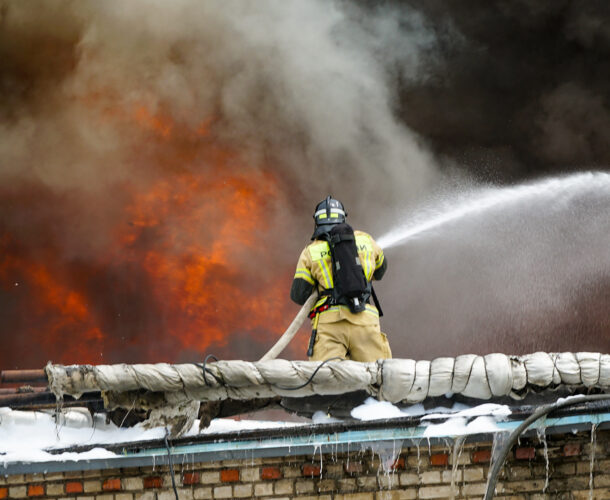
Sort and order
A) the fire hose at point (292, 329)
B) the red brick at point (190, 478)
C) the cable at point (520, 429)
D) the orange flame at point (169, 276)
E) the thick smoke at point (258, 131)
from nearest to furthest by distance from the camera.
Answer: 1. the cable at point (520, 429)
2. the red brick at point (190, 478)
3. the fire hose at point (292, 329)
4. the orange flame at point (169, 276)
5. the thick smoke at point (258, 131)

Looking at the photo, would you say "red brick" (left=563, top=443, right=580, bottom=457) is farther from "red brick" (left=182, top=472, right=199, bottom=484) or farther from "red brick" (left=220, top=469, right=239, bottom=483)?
"red brick" (left=182, top=472, right=199, bottom=484)

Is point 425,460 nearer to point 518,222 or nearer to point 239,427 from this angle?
point 239,427

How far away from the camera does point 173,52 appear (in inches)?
573

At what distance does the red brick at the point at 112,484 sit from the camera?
4867 millimetres

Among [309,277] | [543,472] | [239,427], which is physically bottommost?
[543,472]

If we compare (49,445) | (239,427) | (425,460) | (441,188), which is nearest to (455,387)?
(425,460)

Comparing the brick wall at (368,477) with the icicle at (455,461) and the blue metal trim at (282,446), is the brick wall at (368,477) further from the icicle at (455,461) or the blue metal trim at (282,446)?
the blue metal trim at (282,446)

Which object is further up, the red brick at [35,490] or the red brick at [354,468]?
the red brick at [354,468]

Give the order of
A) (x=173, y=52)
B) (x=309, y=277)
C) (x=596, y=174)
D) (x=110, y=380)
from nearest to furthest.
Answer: (x=110, y=380), (x=309, y=277), (x=173, y=52), (x=596, y=174)

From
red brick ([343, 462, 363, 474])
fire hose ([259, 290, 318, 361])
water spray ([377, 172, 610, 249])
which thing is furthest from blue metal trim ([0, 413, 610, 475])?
water spray ([377, 172, 610, 249])

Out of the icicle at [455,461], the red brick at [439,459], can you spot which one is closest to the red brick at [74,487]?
the red brick at [439,459]

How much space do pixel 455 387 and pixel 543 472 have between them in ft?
2.48

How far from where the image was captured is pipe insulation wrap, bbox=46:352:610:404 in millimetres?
4727

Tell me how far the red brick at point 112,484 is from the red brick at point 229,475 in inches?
24.5
